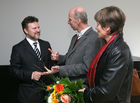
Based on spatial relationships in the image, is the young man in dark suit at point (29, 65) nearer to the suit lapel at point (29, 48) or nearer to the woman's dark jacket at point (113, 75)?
the suit lapel at point (29, 48)

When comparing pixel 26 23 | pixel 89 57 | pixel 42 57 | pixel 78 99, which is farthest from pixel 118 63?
pixel 26 23

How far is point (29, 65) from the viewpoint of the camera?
2424 millimetres

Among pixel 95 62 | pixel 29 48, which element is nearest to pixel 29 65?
pixel 29 48

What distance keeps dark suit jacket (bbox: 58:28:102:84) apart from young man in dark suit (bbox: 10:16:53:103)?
443mm

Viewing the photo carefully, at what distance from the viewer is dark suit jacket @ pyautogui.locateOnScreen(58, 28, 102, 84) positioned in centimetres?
197

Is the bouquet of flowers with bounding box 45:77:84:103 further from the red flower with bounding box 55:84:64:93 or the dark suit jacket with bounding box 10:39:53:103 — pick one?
the dark suit jacket with bounding box 10:39:53:103

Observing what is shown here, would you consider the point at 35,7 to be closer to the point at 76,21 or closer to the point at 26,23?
the point at 26,23

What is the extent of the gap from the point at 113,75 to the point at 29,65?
52.6 inches

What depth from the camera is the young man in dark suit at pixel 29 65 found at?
238 cm

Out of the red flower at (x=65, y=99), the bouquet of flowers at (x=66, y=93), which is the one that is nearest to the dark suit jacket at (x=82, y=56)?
the bouquet of flowers at (x=66, y=93)

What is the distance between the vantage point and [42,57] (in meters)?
2.54

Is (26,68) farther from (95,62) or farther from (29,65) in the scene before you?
(95,62)

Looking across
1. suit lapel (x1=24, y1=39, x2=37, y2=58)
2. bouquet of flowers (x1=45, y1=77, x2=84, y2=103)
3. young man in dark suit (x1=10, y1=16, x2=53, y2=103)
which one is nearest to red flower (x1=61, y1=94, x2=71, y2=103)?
bouquet of flowers (x1=45, y1=77, x2=84, y2=103)

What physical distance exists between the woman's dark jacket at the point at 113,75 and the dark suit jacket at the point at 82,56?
0.47 meters
